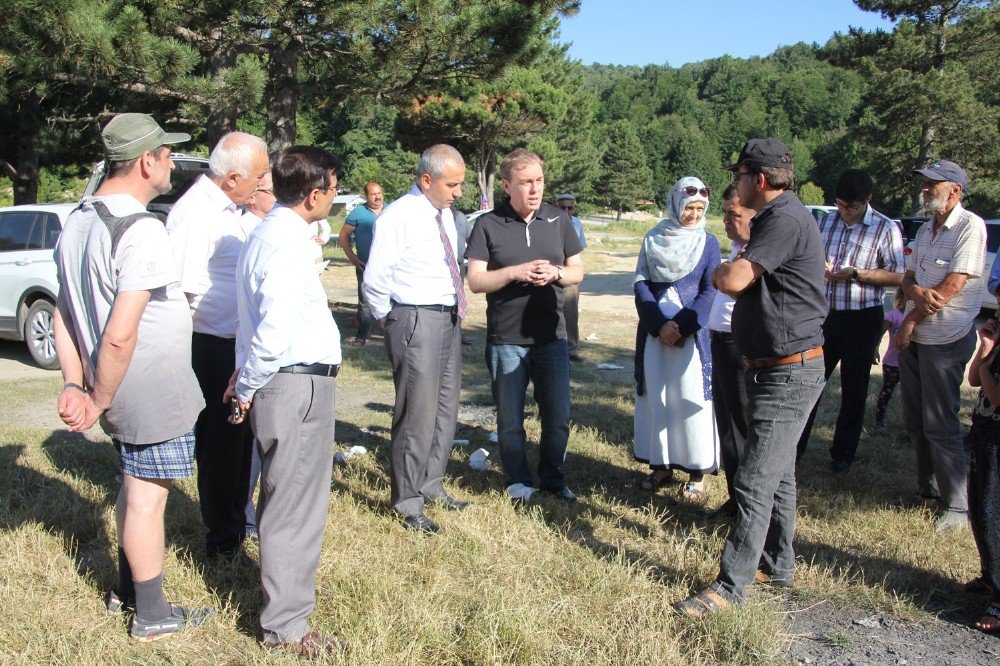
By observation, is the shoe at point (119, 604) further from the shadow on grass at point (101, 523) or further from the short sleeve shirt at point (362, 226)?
the short sleeve shirt at point (362, 226)

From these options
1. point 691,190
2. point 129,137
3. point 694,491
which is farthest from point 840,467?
point 129,137

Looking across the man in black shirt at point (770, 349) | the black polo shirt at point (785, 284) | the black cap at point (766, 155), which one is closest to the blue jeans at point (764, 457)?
the man in black shirt at point (770, 349)

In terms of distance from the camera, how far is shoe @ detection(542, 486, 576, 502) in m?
4.72

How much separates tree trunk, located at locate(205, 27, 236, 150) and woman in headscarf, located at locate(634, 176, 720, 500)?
24.3 feet

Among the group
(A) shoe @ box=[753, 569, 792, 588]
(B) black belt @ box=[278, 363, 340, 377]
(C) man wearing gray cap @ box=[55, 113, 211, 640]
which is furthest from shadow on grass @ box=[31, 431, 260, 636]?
(A) shoe @ box=[753, 569, 792, 588]

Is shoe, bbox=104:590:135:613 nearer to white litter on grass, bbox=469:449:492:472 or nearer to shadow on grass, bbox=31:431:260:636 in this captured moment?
shadow on grass, bbox=31:431:260:636

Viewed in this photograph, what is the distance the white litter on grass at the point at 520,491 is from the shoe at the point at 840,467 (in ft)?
6.82

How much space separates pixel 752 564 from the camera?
335 centimetres

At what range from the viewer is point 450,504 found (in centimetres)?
453

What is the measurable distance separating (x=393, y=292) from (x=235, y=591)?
164 centimetres

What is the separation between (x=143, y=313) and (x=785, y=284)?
8.09 feet

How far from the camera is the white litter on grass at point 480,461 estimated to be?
5402 millimetres

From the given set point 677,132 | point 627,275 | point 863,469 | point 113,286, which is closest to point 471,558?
point 113,286

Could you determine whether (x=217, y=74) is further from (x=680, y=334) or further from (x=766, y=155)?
(x=766, y=155)
